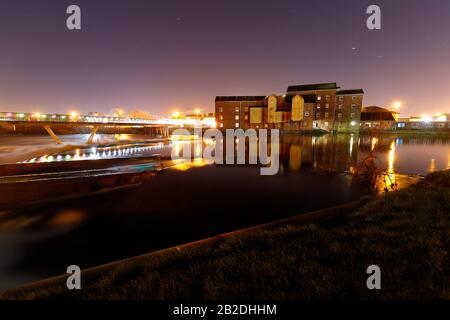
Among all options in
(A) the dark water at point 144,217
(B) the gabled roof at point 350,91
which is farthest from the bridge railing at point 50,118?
(B) the gabled roof at point 350,91

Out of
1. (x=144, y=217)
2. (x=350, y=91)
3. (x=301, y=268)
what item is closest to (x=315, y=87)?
(x=350, y=91)

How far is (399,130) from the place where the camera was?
72.9 metres

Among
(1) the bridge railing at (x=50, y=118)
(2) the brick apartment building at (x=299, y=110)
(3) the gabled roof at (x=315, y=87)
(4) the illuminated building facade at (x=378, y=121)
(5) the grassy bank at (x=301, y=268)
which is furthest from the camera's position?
(4) the illuminated building facade at (x=378, y=121)

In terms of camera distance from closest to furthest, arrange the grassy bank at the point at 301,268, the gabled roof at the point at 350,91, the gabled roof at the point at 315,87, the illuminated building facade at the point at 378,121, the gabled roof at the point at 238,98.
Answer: the grassy bank at the point at 301,268 < the gabled roof at the point at 350,91 < the gabled roof at the point at 315,87 < the gabled roof at the point at 238,98 < the illuminated building facade at the point at 378,121

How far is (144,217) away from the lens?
10.2m

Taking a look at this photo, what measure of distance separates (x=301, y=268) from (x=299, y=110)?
70.2 meters

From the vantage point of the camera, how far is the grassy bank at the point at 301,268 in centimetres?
326

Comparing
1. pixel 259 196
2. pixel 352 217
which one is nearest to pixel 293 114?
pixel 259 196

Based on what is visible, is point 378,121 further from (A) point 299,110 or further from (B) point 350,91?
(A) point 299,110

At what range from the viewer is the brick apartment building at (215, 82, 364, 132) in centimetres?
6862

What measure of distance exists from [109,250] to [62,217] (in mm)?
4302

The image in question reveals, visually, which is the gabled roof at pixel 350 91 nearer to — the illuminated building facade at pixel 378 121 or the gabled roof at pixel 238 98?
the illuminated building facade at pixel 378 121

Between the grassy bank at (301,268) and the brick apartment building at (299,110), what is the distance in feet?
220
